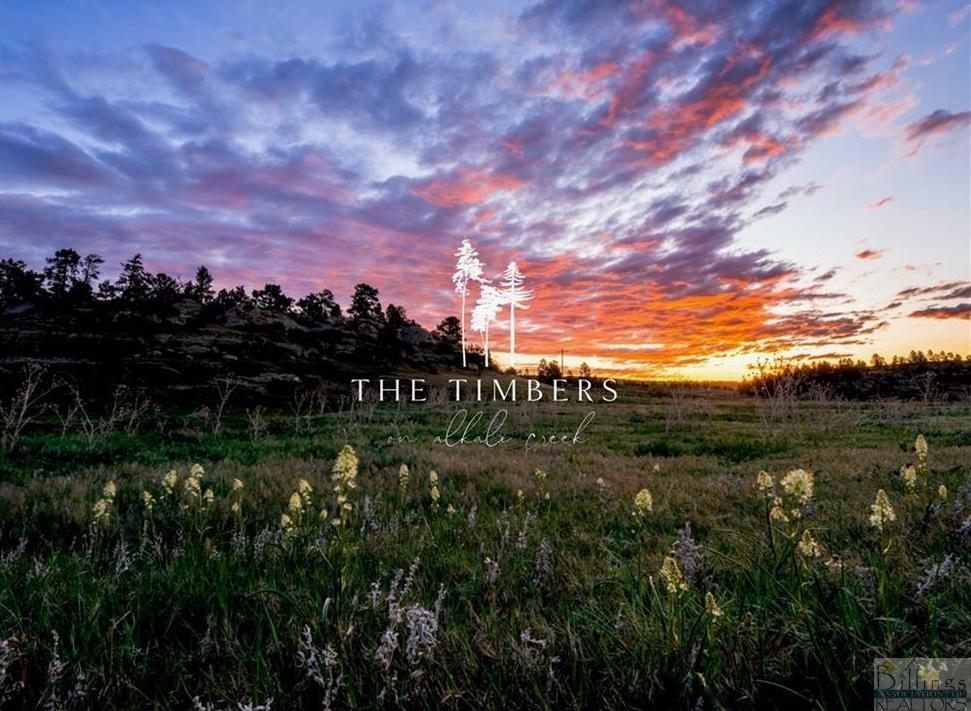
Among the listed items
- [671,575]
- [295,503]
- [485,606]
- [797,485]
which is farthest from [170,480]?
→ [797,485]

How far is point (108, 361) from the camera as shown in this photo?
174 feet

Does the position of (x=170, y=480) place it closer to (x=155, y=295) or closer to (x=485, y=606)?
(x=485, y=606)

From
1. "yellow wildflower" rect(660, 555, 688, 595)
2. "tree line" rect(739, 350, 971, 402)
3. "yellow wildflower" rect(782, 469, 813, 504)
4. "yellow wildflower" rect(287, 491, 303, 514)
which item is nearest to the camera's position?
"yellow wildflower" rect(660, 555, 688, 595)

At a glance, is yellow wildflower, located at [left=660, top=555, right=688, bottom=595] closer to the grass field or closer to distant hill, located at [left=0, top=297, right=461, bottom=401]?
the grass field

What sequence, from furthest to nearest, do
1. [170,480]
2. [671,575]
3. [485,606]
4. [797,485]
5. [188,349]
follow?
1. [188,349]
2. [170,480]
3. [485,606]
4. [797,485]
5. [671,575]

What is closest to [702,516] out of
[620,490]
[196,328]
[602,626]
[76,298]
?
[620,490]

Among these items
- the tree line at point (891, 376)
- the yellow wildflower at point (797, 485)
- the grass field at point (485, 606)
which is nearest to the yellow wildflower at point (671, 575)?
the grass field at point (485, 606)

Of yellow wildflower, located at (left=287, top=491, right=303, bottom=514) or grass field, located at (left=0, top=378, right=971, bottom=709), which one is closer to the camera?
grass field, located at (left=0, top=378, right=971, bottom=709)

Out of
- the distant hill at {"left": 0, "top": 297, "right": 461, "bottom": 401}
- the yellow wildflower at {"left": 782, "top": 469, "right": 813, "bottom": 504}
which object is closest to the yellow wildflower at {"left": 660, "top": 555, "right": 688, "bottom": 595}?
the yellow wildflower at {"left": 782, "top": 469, "right": 813, "bottom": 504}

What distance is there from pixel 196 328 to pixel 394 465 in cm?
6829

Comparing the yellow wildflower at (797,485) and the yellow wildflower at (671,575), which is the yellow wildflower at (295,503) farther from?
the yellow wildflower at (797,485)

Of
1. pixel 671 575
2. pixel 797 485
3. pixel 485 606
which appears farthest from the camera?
pixel 485 606

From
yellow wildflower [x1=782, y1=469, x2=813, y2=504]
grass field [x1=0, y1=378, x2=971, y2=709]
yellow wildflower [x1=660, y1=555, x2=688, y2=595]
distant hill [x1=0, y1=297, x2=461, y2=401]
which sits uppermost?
distant hill [x1=0, y1=297, x2=461, y2=401]

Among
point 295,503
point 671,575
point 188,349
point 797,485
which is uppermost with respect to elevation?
point 188,349
